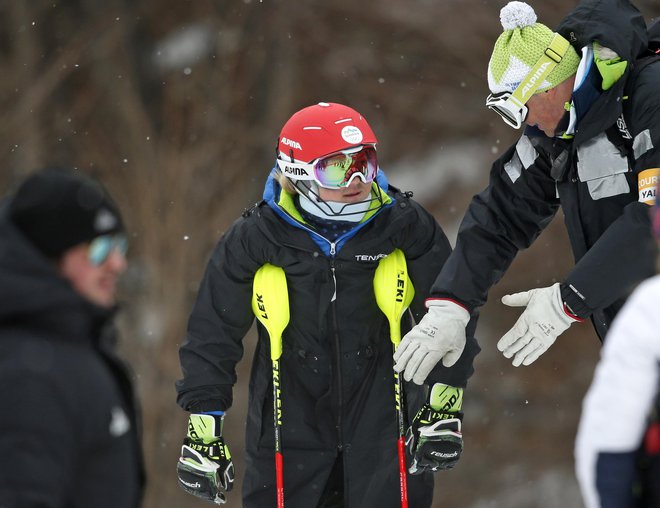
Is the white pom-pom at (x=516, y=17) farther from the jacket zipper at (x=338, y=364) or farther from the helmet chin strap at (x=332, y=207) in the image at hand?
the jacket zipper at (x=338, y=364)

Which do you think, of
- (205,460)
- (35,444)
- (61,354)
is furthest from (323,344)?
(35,444)

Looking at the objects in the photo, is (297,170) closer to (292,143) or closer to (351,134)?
(292,143)

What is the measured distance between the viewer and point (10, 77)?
54.9 feet

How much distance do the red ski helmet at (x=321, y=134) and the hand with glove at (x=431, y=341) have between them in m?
0.67

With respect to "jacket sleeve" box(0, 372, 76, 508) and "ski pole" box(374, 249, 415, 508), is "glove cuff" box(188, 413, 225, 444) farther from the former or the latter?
"jacket sleeve" box(0, 372, 76, 508)

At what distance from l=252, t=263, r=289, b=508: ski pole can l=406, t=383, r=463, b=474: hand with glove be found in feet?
1.65

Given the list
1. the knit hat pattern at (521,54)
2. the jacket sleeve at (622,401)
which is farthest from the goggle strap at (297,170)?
the jacket sleeve at (622,401)

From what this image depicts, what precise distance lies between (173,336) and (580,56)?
36.7 feet

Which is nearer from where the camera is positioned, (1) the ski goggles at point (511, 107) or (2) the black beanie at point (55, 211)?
(2) the black beanie at point (55, 211)

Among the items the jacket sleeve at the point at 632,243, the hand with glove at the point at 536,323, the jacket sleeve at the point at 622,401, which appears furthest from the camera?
the hand with glove at the point at 536,323

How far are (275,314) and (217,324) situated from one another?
0.26m

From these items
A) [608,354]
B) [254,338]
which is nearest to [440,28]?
[254,338]

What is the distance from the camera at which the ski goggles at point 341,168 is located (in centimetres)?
518

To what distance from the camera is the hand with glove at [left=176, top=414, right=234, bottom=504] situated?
5.29m
